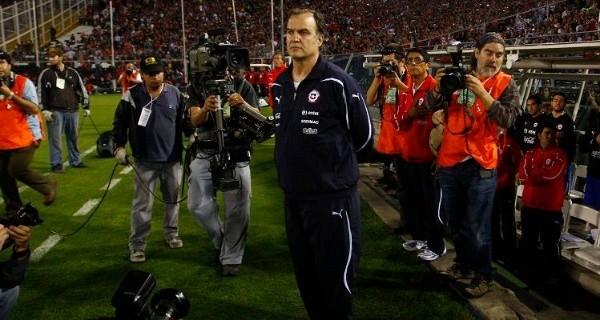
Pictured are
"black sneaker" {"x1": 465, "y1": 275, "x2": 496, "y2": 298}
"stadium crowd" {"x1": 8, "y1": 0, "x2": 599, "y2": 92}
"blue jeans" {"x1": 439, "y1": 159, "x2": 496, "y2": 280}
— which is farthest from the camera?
"stadium crowd" {"x1": 8, "y1": 0, "x2": 599, "y2": 92}

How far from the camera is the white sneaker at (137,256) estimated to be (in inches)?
209

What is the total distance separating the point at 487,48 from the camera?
383 centimetres

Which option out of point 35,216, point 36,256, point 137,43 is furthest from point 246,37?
point 35,216

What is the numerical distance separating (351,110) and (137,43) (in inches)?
1471

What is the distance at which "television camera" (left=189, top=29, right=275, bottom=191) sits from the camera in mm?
4070

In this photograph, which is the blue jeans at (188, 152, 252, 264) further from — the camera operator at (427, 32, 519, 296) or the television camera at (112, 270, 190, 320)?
the television camera at (112, 270, 190, 320)

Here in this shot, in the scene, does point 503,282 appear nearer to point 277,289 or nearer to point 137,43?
point 277,289

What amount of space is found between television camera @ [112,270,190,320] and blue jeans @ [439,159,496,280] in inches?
101

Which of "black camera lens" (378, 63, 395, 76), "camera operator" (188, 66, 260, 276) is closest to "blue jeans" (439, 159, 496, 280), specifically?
"black camera lens" (378, 63, 395, 76)

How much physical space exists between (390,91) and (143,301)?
14.8 feet

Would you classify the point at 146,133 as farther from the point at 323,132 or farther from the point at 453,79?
the point at 453,79

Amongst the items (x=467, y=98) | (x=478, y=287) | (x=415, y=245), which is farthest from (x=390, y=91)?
(x=478, y=287)

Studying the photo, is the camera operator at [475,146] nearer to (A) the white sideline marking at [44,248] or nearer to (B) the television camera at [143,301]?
(B) the television camera at [143,301]

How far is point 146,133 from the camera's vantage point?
522cm
